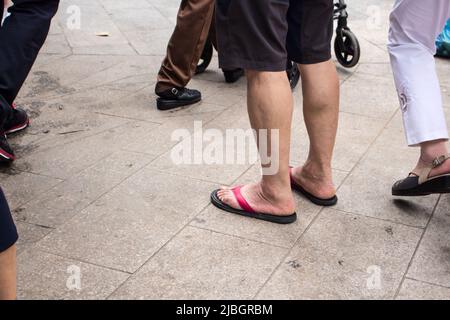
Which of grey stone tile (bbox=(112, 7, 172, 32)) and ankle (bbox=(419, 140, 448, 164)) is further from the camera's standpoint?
grey stone tile (bbox=(112, 7, 172, 32))

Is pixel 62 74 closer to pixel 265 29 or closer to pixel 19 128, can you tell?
pixel 19 128

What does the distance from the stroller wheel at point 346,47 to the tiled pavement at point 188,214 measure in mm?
257

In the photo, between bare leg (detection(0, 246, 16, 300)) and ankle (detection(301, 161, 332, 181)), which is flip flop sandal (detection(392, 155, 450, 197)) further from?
bare leg (detection(0, 246, 16, 300))

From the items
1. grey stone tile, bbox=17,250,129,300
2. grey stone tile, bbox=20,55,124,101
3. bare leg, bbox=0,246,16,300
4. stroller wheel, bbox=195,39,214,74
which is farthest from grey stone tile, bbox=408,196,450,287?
grey stone tile, bbox=20,55,124,101

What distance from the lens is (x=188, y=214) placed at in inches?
127

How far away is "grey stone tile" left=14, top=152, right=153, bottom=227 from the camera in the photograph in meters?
3.21

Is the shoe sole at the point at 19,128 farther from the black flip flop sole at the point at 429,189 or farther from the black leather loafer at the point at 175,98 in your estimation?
the black flip flop sole at the point at 429,189

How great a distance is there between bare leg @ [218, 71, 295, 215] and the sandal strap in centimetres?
59

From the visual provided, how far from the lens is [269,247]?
294cm

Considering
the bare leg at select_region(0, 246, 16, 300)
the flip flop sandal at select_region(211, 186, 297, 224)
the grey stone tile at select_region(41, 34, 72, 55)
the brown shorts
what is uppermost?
the brown shorts

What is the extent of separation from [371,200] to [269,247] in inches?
27.5

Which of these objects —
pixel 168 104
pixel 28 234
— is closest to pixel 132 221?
pixel 28 234
